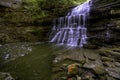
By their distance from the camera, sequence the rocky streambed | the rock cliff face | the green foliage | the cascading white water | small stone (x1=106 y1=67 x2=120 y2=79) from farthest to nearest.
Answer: the green foliage → the cascading white water → the rock cliff face → the rocky streambed → small stone (x1=106 y1=67 x2=120 y2=79)

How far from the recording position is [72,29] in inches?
386

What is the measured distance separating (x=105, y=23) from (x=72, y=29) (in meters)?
2.75

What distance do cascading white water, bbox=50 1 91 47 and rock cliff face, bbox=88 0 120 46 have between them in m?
0.59

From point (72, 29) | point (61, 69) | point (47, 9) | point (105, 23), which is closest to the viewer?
point (61, 69)

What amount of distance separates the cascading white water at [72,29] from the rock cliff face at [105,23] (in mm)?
594

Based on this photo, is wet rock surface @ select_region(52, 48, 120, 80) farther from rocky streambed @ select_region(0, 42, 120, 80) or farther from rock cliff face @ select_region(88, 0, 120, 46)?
rock cliff face @ select_region(88, 0, 120, 46)

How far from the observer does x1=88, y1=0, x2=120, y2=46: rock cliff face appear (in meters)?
7.00

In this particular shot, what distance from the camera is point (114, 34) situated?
22.9ft

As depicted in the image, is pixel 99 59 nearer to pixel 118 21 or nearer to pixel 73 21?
pixel 118 21

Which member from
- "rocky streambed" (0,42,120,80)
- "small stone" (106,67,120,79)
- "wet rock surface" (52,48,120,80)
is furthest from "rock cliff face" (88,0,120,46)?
"small stone" (106,67,120,79)

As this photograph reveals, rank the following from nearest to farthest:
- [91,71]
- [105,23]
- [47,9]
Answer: [91,71], [105,23], [47,9]

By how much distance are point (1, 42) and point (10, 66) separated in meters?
4.69

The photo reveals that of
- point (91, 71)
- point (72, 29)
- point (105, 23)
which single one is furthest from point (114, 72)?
point (72, 29)

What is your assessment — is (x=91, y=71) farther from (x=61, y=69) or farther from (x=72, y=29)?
(x=72, y=29)
